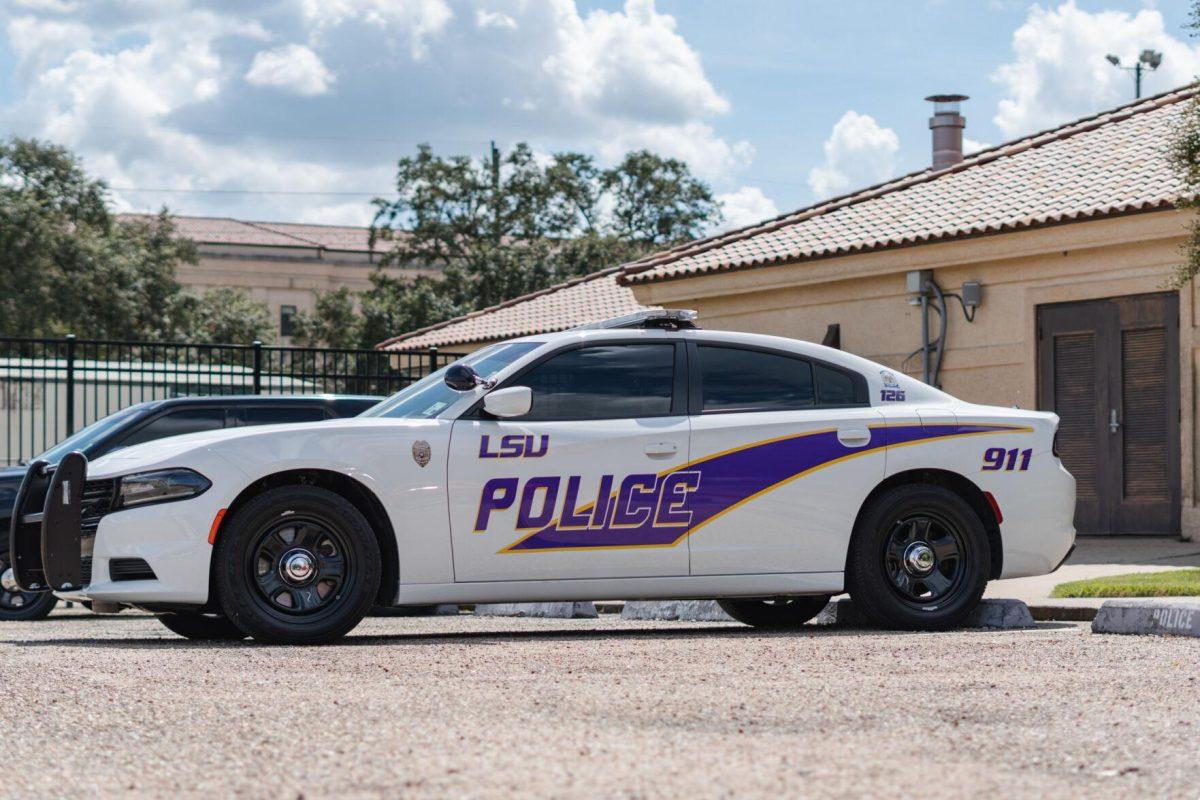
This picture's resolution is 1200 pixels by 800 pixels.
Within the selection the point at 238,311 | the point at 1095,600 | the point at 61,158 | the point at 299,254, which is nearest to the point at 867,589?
the point at 1095,600

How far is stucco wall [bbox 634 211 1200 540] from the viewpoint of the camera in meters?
16.6

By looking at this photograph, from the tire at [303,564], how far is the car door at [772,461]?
1727mm

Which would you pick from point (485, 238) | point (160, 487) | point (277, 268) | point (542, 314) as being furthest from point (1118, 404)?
point (277, 268)

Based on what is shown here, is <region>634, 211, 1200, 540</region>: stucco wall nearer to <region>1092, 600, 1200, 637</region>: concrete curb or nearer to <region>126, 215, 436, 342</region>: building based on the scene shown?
<region>1092, 600, 1200, 637</region>: concrete curb

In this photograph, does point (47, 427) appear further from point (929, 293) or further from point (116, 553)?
point (116, 553)

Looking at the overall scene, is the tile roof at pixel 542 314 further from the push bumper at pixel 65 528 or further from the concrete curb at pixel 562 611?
the push bumper at pixel 65 528

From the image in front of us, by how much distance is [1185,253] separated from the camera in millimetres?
16156

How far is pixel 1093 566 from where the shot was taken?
1401cm

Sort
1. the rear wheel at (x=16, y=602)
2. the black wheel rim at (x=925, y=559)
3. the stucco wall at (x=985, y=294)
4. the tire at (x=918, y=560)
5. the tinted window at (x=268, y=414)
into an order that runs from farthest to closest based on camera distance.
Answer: the stucco wall at (x=985, y=294)
the rear wheel at (x=16, y=602)
the tinted window at (x=268, y=414)
the black wheel rim at (x=925, y=559)
the tire at (x=918, y=560)

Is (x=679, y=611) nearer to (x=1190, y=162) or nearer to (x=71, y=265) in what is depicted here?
(x=1190, y=162)

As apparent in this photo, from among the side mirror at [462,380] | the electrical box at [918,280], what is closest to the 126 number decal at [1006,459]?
the side mirror at [462,380]

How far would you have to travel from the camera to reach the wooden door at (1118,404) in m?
16.7

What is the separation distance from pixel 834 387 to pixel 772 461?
638 mm

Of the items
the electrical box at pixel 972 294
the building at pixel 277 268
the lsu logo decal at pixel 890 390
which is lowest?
the lsu logo decal at pixel 890 390
